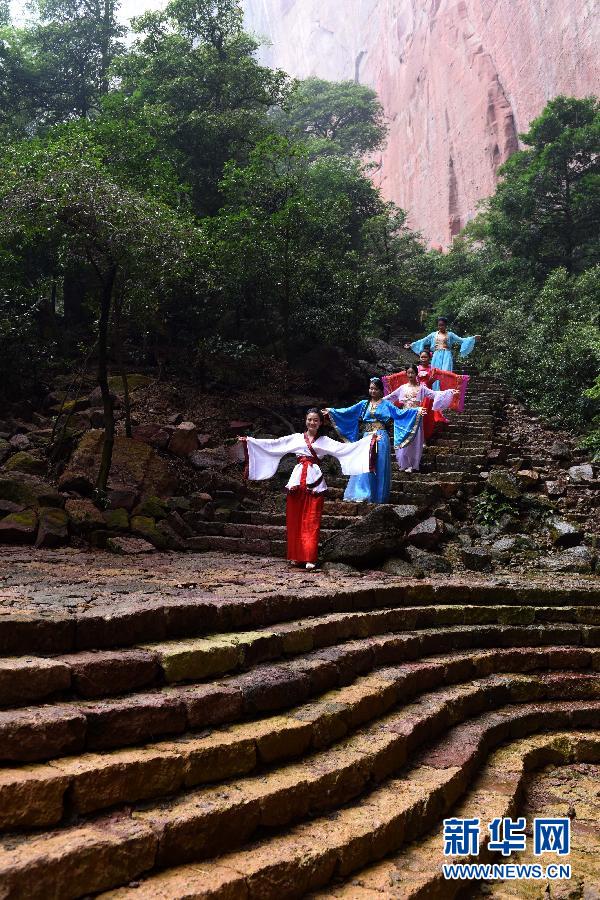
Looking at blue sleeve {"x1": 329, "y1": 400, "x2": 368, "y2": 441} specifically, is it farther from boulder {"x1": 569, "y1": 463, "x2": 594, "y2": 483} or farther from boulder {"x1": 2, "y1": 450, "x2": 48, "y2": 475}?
boulder {"x1": 2, "y1": 450, "x2": 48, "y2": 475}

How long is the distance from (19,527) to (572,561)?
681 cm

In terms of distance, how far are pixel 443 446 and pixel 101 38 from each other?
59.7ft

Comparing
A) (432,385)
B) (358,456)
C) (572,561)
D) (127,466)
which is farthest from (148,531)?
(432,385)

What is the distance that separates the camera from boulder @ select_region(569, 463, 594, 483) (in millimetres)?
10316

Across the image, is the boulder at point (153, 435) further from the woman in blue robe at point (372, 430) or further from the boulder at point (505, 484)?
the boulder at point (505, 484)

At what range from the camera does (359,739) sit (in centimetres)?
368

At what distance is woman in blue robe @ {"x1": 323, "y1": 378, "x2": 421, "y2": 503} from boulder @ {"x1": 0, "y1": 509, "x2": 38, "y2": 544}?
3902mm

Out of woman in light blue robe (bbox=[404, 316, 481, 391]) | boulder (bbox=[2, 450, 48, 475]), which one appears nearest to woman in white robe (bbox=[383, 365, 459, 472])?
woman in light blue robe (bbox=[404, 316, 481, 391])

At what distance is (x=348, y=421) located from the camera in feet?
30.3

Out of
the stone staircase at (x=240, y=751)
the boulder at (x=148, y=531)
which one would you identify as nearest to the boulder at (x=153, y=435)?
the boulder at (x=148, y=531)

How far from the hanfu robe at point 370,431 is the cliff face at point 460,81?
78.3ft

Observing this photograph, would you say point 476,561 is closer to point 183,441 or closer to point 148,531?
point 148,531

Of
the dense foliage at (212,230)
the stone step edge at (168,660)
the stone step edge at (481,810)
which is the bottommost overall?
the stone step edge at (481,810)

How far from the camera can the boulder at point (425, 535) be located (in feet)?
26.9
